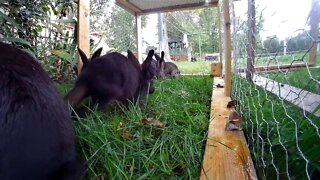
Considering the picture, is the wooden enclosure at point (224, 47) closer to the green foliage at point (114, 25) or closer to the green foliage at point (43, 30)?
the green foliage at point (43, 30)

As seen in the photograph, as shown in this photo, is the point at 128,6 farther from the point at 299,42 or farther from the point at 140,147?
the point at 299,42

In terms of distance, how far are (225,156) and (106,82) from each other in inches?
44.6

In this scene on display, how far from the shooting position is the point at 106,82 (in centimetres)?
224

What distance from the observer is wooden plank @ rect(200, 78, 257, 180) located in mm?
1213

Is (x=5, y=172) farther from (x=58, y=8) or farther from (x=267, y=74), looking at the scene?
(x=58, y=8)

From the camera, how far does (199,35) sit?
1343cm

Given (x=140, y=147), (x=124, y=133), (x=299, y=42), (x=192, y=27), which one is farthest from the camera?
(x=192, y=27)

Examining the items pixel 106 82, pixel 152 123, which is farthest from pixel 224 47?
pixel 152 123

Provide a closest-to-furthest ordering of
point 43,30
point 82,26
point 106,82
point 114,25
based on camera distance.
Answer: point 106,82
point 82,26
point 43,30
point 114,25

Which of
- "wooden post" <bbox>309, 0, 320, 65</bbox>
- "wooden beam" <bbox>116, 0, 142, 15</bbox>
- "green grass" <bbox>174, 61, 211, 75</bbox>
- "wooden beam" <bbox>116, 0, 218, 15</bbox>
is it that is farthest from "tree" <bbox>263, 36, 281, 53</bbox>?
"green grass" <bbox>174, 61, 211, 75</bbox>

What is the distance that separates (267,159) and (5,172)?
978 mm

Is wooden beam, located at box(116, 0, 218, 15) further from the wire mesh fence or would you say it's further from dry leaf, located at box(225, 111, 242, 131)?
the wire mesh fence

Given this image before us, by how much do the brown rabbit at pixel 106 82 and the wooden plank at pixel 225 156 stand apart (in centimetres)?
79

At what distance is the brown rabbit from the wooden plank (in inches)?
31.0
